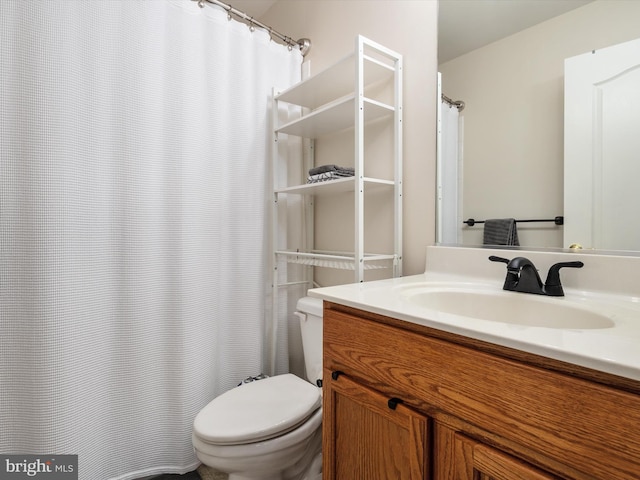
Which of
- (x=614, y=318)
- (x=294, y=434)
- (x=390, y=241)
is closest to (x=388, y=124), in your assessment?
(x=390, y=241)

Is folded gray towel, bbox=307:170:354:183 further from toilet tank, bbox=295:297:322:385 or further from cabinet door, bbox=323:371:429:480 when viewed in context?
cabinet door, bbox=323:371:429:480

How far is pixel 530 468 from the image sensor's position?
0.51m

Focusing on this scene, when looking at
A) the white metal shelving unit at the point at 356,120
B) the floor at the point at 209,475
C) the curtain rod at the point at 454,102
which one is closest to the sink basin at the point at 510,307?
the white metal shelving unit at the point at 356,120

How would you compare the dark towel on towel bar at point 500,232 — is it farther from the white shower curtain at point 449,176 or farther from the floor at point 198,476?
the floor at point 198,476

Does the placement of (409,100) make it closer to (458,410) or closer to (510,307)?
(510,307)

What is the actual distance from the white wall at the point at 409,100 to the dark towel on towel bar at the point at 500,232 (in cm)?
20

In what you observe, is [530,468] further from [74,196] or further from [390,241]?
[74,196]

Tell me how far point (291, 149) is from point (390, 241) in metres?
0.78

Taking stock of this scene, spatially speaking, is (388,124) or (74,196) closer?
(74,196)

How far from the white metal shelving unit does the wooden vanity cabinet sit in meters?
0.48

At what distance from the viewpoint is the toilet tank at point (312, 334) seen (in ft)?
4.48

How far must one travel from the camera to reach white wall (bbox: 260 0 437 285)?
1277 millimetres

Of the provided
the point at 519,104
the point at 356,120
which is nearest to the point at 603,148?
the point at 519,104

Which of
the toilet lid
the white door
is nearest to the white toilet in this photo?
the toilet lid
